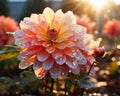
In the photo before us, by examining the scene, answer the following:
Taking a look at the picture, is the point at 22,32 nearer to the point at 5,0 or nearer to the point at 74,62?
the point at 74,62

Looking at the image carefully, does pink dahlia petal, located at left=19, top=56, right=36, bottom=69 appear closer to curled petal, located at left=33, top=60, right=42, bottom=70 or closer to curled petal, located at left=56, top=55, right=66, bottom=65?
curled petal, located at left=33, top=60, right=42, bottom=70

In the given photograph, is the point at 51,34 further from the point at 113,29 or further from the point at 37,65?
the point at 113,29

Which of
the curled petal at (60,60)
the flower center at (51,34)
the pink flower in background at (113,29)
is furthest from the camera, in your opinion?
the pink flower in background at (113,29)

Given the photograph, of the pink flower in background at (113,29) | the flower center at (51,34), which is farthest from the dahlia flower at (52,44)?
the pink flower in background at (113,29)

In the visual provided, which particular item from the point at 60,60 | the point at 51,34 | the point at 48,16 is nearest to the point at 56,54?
the point at 60,60

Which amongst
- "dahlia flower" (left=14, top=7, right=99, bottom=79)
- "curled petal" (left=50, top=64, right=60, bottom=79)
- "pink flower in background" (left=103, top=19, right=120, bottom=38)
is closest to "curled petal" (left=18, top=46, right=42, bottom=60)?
"dahlia flower" (left=14, top=7, right=99, bottom=79)

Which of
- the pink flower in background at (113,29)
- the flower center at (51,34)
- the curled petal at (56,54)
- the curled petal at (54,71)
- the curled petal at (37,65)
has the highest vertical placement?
the pink flower in background at (113,29)

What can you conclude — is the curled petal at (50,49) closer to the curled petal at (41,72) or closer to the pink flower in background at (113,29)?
the curled petal at (41,72)

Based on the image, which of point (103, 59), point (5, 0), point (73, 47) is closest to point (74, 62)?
point (73, 47)
